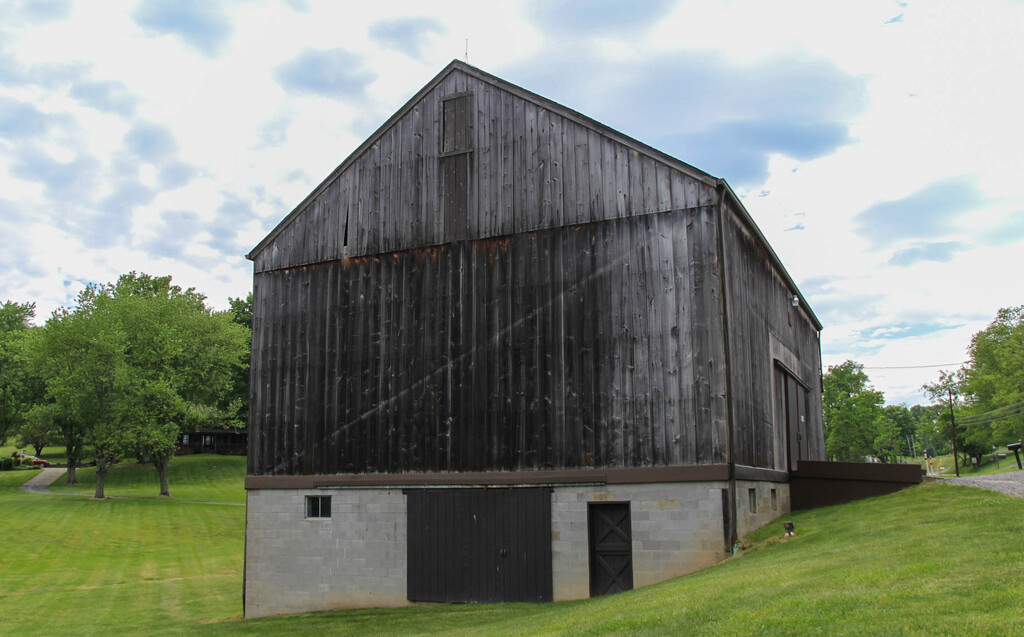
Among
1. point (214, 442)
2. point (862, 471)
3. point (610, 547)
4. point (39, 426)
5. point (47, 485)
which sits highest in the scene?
point (39, 426)

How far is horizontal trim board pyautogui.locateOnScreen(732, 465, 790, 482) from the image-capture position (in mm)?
15763

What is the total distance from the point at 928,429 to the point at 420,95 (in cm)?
9128

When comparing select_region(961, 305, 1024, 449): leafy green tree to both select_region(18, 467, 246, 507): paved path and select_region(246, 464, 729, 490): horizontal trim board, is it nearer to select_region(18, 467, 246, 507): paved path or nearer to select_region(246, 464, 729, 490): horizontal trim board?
select_region(246, 464, 729, 490): horizontal trim board

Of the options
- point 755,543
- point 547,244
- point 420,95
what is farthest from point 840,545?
point 420,95

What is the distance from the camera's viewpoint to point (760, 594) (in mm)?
9773

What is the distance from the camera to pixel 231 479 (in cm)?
6644

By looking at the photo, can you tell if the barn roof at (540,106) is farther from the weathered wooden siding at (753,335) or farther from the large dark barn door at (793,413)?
the large dark barn door at (793,413)

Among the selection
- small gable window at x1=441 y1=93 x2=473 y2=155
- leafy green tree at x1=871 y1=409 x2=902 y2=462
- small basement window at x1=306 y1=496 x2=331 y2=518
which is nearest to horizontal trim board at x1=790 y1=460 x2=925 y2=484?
small gable window at x1=441 y1=93 x2=473 y2=155

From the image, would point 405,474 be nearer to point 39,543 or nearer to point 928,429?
point 39,543

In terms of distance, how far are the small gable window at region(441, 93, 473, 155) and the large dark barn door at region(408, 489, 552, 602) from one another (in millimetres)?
8042

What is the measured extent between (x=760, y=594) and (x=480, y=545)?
8.46m

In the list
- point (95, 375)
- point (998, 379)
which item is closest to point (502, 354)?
point (95, 375)

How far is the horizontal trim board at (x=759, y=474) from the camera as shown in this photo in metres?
15.8

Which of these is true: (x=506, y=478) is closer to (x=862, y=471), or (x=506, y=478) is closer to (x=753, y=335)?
(x=753, y=335)
